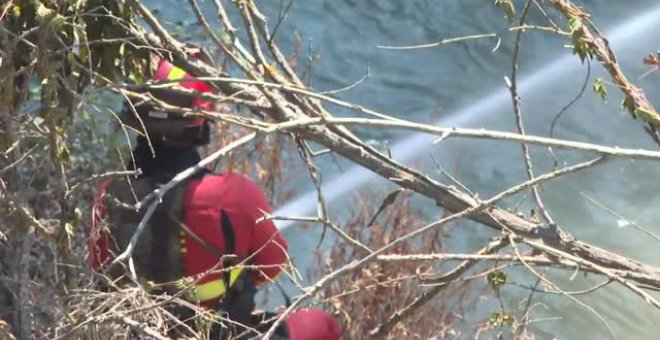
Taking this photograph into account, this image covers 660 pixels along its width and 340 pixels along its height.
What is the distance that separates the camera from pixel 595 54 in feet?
8.75

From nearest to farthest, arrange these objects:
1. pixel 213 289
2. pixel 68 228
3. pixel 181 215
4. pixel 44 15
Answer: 1. pixel 44 15
2. pixel 68 228
3. pixel 181 215
4. pixel 213 289

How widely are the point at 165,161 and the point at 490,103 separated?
16.9ft

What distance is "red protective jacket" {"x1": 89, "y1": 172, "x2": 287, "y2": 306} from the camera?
128 inches

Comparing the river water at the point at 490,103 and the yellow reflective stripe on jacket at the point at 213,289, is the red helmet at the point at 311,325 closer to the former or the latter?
the yellow reflective stripe on jacket at the point at 213,289

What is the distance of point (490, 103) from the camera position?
817 cm

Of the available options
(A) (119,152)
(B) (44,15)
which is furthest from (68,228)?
(B) (44,15)

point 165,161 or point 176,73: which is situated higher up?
point 176,73

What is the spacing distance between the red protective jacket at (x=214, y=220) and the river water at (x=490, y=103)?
2027mm

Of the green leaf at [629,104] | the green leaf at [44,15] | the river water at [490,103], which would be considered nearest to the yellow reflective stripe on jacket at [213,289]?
the green leaf at [44,15]

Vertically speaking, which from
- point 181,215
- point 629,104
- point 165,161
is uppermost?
point 629,104

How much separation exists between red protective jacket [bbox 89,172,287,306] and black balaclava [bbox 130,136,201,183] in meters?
0.07

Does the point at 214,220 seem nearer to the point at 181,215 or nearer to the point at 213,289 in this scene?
the point at 181,215

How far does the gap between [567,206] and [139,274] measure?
13.1 ft

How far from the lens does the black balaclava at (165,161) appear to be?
331cm
